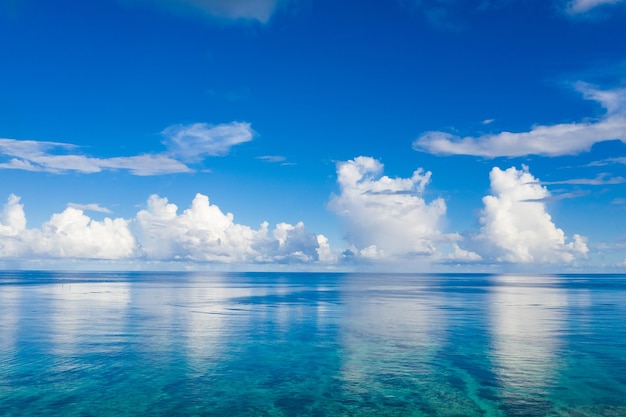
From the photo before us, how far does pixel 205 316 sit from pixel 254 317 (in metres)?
8.36

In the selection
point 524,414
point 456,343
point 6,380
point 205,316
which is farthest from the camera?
point 205,316

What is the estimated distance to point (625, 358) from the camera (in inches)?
2026

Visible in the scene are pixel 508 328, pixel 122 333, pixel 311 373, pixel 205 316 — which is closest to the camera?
pixel 311 373

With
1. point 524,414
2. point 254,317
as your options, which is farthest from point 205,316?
point 524,414

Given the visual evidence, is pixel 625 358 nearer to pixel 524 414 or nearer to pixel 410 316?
pixel 524 414

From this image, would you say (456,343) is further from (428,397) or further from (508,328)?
(428,397)

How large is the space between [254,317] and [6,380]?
48.7 m

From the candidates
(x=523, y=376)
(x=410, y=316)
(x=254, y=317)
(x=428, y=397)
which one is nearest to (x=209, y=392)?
(x=428, y=397)

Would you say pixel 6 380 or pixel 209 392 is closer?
pixel 209 392

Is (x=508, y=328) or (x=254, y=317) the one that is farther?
(x=254, y=317)

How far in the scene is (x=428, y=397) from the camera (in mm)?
36938

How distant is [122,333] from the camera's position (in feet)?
217

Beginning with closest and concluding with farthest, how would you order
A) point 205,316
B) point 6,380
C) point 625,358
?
point 6,380 → point 625,358 → point 205,316

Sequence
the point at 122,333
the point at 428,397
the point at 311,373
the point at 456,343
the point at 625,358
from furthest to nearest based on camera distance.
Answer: the point at 122,333 < the point at 456,343 < the point at 625,358 < the point at 311,373 < the point at 428,397
